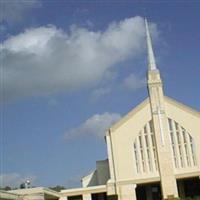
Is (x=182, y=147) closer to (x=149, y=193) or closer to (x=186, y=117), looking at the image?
(x=186, y=117)

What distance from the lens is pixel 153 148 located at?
51.5 metres

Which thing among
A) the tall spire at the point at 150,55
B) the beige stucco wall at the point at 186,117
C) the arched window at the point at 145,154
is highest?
the tall spire at the point at 150,55

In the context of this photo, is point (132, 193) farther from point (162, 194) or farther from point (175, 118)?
point (175, 118)

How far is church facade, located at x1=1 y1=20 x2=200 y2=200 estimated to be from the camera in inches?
2005

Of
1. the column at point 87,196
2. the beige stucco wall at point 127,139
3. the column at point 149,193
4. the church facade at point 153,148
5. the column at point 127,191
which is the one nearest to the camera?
the church facade at point 153,148

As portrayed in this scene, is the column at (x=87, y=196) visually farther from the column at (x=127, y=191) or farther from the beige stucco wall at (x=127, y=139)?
the beige stucco wall at (x=127, y=139)

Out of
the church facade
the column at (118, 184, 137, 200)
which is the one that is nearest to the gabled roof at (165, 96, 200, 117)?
the church facade

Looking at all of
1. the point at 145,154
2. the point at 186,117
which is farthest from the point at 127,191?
the point at 186,117

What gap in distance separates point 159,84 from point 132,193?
10470 millimetres

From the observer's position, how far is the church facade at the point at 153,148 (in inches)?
2005

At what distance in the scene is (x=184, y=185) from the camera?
2192 inches

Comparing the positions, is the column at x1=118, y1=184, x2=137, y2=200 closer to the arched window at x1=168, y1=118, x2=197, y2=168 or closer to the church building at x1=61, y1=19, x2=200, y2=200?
the church building at x1=61, y1=19, x2=200, y2=200

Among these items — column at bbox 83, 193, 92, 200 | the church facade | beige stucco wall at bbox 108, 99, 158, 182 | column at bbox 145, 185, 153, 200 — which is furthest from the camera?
column at bbox 145, 185, 153, 200

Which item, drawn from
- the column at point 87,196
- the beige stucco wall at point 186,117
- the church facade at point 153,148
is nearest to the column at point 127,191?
the church facade at point 153,148
